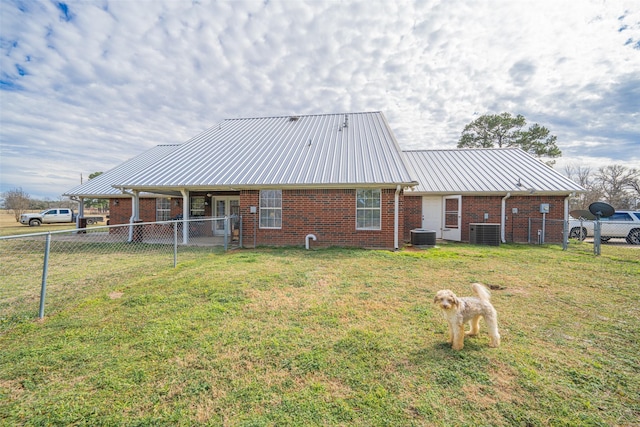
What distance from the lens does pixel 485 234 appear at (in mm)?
11961

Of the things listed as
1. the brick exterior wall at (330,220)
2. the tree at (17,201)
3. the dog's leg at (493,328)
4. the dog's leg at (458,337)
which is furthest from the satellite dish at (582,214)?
the tree at (17,201)

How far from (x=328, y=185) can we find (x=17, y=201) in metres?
39.7

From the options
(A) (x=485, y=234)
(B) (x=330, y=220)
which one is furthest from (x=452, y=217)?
(B) (x=330, y=220)

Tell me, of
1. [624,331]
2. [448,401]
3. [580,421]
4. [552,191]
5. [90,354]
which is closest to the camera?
[580,421]

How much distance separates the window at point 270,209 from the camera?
11203 mm

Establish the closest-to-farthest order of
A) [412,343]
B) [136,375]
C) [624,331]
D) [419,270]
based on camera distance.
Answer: [136,375], [412,343], [624,331], [419,270]

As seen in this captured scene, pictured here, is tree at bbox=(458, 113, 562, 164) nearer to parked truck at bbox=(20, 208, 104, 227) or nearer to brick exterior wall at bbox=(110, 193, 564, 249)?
brick exterior wall at bbox=(110, 193, 564, 249)

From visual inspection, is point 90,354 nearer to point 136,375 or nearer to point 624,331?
point 136,375

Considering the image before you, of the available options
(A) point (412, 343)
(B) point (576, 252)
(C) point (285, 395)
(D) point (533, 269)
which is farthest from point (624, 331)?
(B) point (576, 252)

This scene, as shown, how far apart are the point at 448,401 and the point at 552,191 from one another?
13719 mm

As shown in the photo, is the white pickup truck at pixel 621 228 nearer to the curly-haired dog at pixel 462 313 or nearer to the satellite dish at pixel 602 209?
the satellite dish at pixel 602 209

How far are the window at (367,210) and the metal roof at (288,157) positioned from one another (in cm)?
78

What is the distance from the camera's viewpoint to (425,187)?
43.9ft

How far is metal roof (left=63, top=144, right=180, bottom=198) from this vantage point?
15.9 metres
